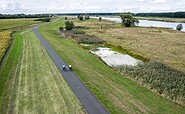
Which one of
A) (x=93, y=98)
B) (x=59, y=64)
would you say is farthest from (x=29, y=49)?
(x=93, y=98)

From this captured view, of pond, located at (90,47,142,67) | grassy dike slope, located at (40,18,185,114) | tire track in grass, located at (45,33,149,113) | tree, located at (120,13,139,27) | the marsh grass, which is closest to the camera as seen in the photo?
tire track in grass, located at (45,33,149,113)

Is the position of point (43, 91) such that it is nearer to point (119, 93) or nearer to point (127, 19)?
point (119, 93)

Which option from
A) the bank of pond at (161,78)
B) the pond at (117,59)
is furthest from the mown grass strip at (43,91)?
the pond at (117,59)

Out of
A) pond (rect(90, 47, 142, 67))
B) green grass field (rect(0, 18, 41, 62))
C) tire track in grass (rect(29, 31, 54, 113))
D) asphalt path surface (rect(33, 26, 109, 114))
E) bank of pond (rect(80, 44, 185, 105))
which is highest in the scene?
green grass field (rect(0, 18, 41, 62))

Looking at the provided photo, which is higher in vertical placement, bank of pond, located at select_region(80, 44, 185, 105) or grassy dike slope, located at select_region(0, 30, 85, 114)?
grassy dike slope, located at select_region(0, 30, 85, 114)

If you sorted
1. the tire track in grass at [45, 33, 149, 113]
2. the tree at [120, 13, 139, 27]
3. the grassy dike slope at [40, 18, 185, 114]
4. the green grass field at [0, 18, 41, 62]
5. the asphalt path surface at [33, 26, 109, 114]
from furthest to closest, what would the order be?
the tree at [120, 13, 139, 27] < the green grass field at [0, 18, 41, 62] < the grassy dike slope at [40, 18, 185, 114] < the tire track in grass at [45, 33, 149, 113] < the asphalt path surface at [33, 26, 109, 114]

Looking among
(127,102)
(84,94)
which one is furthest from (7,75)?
(127,102)

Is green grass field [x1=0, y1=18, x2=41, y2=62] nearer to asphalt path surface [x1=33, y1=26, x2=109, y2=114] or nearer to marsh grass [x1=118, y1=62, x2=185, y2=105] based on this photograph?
asphalt path surface [x1=33, y1=26, x2=109, y2=114]

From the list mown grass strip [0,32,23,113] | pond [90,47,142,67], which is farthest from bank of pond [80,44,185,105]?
mown grass strip [0,32,23,113]

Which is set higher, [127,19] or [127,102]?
[127,19]
